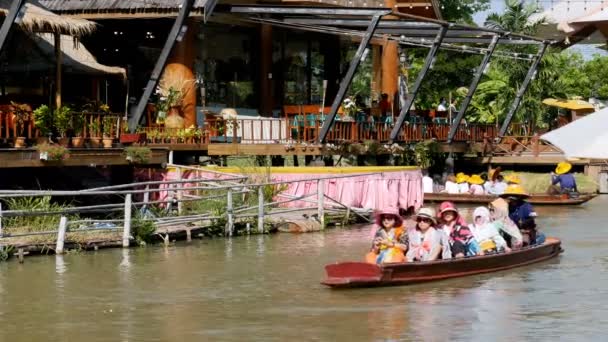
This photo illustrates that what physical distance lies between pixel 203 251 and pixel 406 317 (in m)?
7.49

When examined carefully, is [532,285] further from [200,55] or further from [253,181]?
[200,55]

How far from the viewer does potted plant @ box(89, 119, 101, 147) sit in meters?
24.5

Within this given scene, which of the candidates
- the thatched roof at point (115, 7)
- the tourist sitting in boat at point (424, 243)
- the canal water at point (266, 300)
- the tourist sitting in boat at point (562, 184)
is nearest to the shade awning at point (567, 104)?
the tourist sitting in boat at point (562, 184)

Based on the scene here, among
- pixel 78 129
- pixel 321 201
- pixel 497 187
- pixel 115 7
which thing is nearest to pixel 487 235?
pixel 321 201

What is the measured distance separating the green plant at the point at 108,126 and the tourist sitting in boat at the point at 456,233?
8.85 metres

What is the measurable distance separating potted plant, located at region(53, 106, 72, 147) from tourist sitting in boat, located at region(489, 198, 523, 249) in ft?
27.8

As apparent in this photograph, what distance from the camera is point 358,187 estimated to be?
28375 millimetres

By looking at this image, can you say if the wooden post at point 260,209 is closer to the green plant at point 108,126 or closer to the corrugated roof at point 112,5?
the green plant at point 108,126

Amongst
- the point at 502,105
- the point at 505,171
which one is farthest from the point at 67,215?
the point at 502,105

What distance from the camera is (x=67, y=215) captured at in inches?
866

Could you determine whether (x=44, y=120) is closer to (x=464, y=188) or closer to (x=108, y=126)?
(x=108, y=126)

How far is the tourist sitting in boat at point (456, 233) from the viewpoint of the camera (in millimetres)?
18531

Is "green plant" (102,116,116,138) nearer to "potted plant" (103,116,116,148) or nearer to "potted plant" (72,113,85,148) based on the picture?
"potted plant" (103,116,116,148)

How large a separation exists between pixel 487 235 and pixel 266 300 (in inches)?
171
